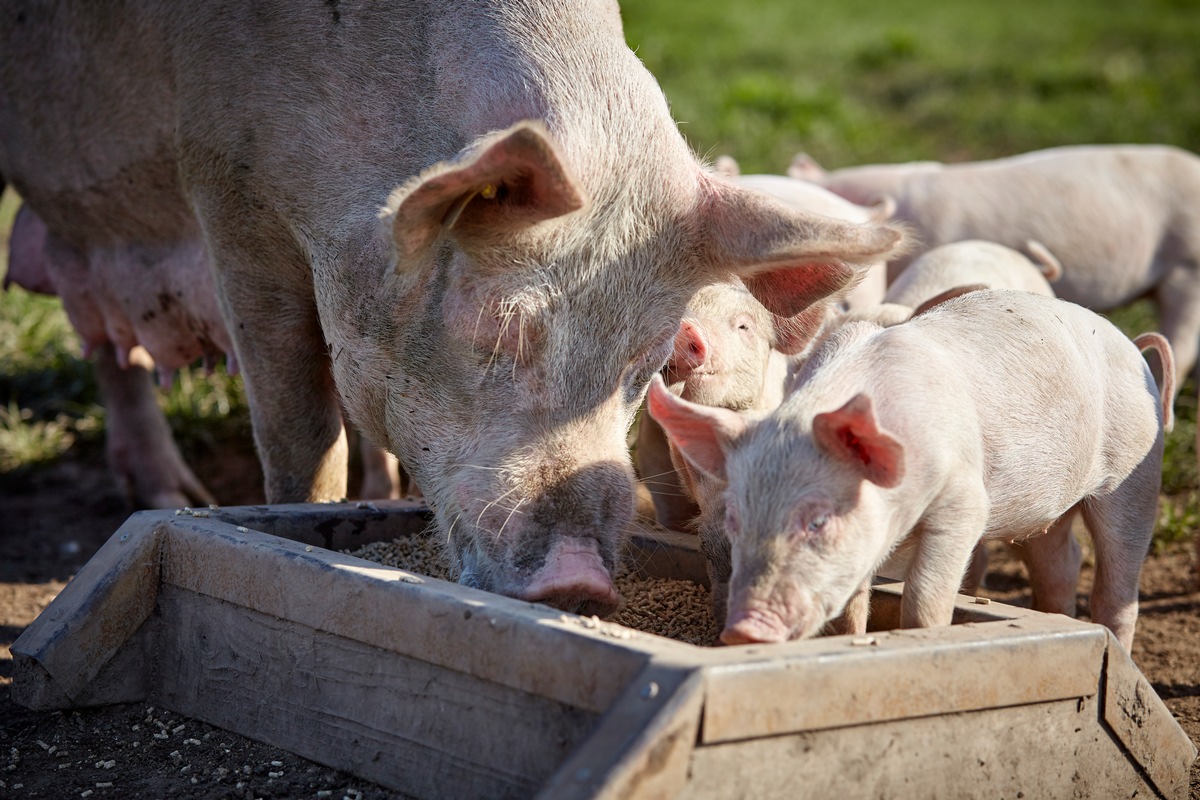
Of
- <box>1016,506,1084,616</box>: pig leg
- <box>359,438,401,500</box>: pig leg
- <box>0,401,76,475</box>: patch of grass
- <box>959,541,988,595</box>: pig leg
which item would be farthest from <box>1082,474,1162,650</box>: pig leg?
<box>0,401,76,475</box>: patch of grass

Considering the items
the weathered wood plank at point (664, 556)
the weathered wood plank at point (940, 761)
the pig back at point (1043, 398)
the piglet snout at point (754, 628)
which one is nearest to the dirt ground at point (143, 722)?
the weathered wood plank at point (940, 761)

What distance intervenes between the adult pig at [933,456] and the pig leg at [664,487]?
1005 mm

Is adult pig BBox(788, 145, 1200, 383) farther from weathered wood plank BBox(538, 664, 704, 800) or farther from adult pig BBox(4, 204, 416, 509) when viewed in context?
weathered wood plank BBox(538, 664, 704, 800)

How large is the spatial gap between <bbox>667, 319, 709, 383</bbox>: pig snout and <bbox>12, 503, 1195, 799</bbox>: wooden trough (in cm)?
82

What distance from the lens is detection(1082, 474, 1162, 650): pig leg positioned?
10.9ft

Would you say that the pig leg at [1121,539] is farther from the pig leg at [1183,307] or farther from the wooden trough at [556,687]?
the pig leg at [1183,307]

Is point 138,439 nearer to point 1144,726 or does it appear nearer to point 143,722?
point 143,722

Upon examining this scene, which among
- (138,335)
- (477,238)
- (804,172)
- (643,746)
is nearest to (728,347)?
(477,238)

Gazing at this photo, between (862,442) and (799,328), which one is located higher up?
(862,442)

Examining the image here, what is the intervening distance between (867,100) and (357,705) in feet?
36.9

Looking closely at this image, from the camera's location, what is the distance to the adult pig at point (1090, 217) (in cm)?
649

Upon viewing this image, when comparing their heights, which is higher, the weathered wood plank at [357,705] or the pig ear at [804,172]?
the pig ear at [804,172]

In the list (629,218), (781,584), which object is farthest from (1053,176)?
(781,584)

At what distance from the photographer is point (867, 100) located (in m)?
13.1
